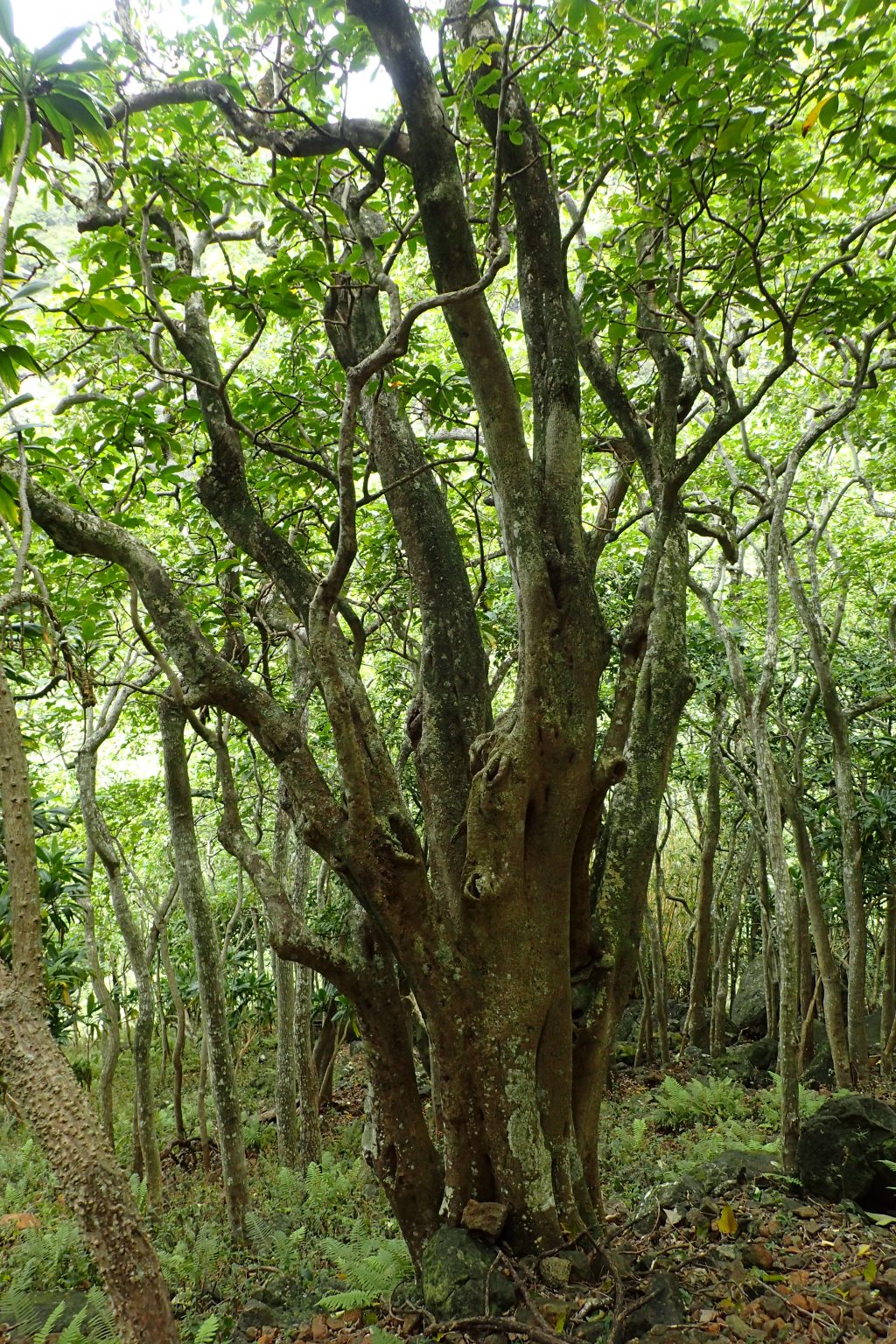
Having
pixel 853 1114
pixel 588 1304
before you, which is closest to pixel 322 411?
pixel 588 1304

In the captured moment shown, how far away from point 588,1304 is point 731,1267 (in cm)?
96

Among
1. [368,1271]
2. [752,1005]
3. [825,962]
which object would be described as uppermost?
[825,962]

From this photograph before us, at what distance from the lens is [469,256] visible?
3.80m

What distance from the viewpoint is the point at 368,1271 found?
429cm

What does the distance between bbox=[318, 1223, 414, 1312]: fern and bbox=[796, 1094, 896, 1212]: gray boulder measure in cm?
263

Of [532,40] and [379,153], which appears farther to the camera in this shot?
[532,40]

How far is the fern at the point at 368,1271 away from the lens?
13.4 feet

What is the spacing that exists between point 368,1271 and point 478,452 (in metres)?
4.20

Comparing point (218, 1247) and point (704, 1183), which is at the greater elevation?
point (704, 1183)

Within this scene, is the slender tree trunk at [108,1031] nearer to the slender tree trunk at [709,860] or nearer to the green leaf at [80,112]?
the green leaf at [80,112]

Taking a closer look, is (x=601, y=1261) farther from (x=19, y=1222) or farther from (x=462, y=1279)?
(x=19, y=1222)

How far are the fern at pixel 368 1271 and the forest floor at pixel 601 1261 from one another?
0.03 ft

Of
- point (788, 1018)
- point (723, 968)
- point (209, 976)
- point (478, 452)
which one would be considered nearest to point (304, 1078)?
point (209, 976)

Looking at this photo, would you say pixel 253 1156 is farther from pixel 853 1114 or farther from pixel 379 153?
pixel 379 153
